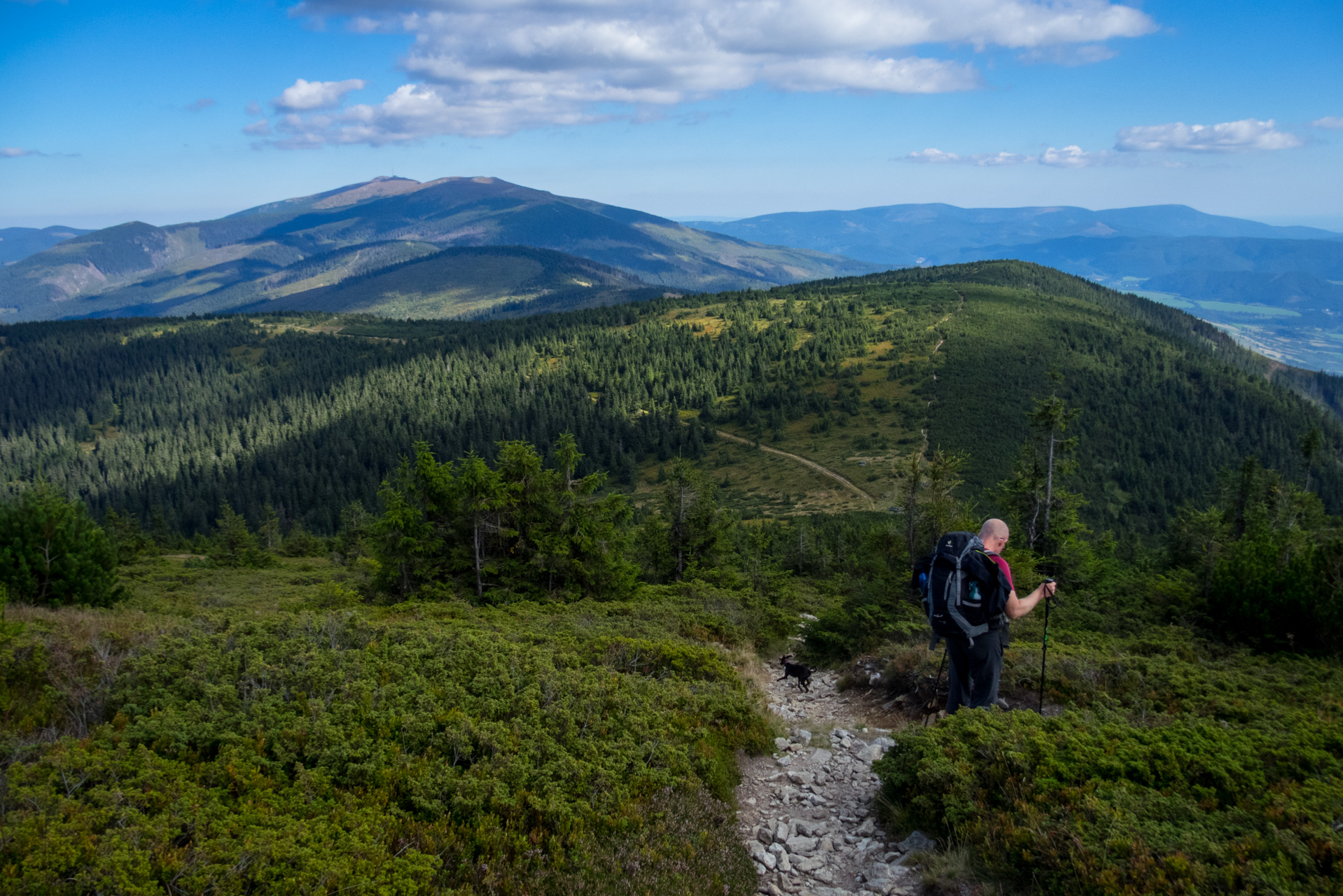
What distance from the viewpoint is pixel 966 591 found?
344 inches

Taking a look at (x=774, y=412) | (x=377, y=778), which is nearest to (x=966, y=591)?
(x=377, y=778)

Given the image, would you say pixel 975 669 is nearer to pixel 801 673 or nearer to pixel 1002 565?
pixel 1002 565

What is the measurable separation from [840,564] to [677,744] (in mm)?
36849

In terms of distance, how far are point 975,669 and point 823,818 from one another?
3022 millimetres

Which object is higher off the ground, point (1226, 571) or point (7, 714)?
point (7, 714)

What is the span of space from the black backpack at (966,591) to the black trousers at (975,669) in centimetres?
27

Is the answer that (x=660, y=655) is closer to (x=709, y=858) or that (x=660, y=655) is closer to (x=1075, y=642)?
(x=709, y=858)

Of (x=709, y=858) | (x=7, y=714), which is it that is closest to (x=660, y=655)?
(x=709, y=858)

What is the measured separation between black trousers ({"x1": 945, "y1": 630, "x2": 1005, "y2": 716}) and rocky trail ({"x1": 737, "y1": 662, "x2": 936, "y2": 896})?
64.6 inches

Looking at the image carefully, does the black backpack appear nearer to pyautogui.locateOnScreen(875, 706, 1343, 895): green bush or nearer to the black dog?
pyautogui.locateOnScreen(875, 706, 1343, 895): green bush

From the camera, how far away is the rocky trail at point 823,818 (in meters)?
7.18

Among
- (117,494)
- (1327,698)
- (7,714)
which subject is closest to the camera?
(7,714)

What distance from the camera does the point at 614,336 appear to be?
608 feet

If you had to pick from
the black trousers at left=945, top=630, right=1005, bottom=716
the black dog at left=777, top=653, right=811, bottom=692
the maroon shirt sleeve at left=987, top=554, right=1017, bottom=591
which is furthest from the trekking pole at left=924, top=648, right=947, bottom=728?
the black dog at left=777, top=653, right=811, bottom=692
